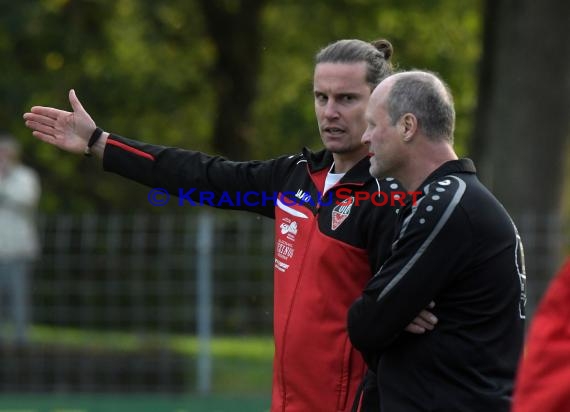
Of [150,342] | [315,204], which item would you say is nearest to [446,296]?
[315,204]

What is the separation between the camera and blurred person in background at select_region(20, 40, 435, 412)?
420 centimetres

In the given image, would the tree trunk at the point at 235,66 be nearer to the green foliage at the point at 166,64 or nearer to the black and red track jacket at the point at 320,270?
the green foliage at the point at 166,64

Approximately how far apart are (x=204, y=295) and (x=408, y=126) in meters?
7.73

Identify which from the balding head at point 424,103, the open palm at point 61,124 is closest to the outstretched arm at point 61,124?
the open palm at point 61,124

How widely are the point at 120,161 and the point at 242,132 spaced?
1557 centimetres

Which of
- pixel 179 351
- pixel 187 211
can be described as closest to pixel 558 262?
pixel 179 351

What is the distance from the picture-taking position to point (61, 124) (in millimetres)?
4684

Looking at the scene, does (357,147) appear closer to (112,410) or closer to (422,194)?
(422,194)

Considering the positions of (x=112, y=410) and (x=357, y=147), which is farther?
(x=112, y=410)

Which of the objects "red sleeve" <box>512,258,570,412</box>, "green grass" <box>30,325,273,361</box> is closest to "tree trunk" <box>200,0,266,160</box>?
"green grass" <box>30,325,273,361</box>

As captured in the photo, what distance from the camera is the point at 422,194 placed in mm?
3699

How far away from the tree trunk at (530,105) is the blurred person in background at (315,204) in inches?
369

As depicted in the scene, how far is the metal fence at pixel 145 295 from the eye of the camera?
1101cm

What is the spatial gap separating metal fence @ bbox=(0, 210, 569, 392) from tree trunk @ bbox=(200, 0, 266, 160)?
29.0 ft
